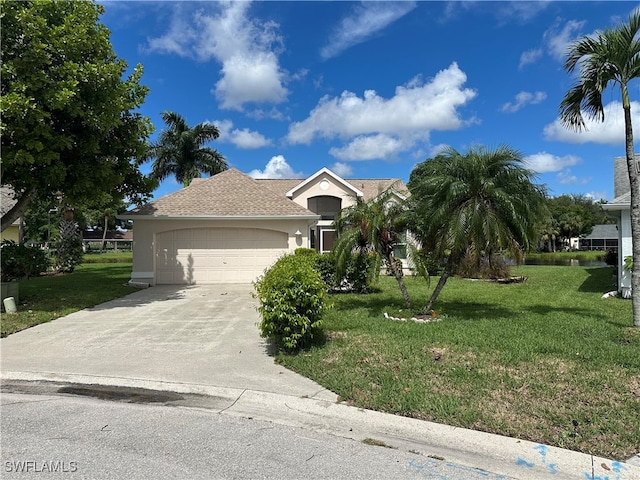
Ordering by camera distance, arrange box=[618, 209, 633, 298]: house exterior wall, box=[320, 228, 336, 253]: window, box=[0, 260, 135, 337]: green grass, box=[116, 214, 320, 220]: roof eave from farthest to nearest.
A: box=[320, 228, 336, 253]: window → box=[116, 214, 320, 220]: roof eave → box=[618, 209, 633, 298]: house exterior wall → box=[0, 260, 135, 337]: green grass

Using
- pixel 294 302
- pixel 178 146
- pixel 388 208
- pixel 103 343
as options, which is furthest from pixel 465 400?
pixel 178 146

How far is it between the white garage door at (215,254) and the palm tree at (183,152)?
1541 centimetres

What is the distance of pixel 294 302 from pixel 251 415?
1.90 metres

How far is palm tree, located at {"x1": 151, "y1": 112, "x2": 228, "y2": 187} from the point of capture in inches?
1232

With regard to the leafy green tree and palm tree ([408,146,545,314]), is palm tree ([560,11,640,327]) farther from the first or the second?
the leafy green tree

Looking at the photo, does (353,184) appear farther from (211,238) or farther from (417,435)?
(417,435)

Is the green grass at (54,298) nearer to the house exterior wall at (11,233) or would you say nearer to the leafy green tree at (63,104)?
the leafy green tree at (63,104)

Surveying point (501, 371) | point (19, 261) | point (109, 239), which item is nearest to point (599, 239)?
point (501, 371)

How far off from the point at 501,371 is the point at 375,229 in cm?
404

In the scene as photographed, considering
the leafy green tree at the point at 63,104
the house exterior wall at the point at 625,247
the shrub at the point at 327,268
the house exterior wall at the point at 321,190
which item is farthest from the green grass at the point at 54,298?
the house exterior wall at the point at 625,247

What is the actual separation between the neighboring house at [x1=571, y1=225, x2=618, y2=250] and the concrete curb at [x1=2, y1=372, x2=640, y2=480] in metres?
63.3

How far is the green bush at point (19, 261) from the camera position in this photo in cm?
1338

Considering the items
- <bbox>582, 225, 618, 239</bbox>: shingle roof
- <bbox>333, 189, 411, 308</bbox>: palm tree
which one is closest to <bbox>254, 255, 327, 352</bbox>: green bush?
<bbox>333, 189, 411, 308</bbox>: palm tree

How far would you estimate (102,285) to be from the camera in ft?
51.6
